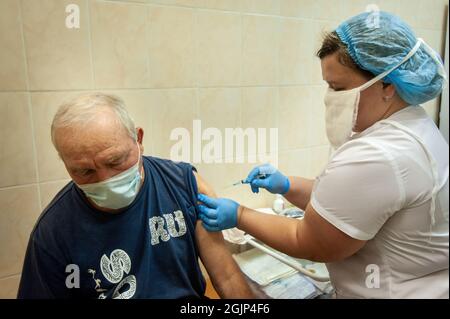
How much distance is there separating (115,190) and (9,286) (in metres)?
0.82

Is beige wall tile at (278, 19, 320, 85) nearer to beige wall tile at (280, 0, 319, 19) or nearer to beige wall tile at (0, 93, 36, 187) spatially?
beige wall tile at (280, 0, 319, 19)

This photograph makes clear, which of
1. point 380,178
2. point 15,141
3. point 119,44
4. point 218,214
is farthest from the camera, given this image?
point 119,44

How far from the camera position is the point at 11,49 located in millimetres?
1282

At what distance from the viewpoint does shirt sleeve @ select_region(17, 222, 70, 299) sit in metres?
1.07

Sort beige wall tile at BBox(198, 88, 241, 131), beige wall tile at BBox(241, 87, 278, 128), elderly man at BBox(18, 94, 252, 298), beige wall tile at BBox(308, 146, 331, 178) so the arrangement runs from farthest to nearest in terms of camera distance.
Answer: beige wall tile at BBox(308, 146, 331, 178)
beige wall tile at BBox(241, 87, 278, 128)
beige wall tile at BBox(198, 88, 241, 131)
elderly man at BBox(18, 94, 252, 298)

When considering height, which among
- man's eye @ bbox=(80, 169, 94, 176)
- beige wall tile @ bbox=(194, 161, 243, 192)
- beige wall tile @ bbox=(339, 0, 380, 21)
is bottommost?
beige wall tile @ bbox=(194, 161, 243, 192)

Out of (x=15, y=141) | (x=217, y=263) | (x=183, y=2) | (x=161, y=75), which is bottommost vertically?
(x=217, y=263)

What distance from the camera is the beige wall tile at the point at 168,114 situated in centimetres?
159

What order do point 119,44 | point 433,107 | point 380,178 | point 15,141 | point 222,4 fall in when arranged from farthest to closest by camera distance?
1. point 433,107
2. point 222,4
3. point 119,44
4. point 15,141
5. point 380,178

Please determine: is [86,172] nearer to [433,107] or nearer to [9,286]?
[9,286]

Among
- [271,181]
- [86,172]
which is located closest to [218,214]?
[271,181]

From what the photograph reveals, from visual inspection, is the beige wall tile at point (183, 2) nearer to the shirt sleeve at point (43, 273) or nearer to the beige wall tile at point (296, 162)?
the beige wall tile at point (296, 162)

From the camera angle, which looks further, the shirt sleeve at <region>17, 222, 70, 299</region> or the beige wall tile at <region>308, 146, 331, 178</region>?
the beige wall tile at <region>308, 146, 331, 178</region>

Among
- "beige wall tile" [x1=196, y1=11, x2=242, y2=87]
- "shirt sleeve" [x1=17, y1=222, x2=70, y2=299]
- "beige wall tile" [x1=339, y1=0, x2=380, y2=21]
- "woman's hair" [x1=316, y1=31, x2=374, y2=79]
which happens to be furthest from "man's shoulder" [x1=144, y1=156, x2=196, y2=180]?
"beige wall tile" [x1=339, y1=0, x2=380, y2=21]
